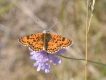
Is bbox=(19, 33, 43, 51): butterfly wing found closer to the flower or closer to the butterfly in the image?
the butterfly

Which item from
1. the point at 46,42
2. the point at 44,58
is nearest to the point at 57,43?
the point at 46,42

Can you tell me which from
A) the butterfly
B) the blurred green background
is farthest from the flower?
the blurred green background

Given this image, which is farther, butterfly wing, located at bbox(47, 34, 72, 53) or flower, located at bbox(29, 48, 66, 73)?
flower, located at bbox(29, 48, 66, 73)

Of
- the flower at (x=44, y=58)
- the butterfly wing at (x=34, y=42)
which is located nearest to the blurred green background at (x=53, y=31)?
the flower at (x=44, y=58)

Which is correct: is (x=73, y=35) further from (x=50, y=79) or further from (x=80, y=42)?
(x=50, y=79)

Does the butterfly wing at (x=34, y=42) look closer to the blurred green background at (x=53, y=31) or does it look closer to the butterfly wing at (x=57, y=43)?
the butterfly wing at (x=57, y=43)

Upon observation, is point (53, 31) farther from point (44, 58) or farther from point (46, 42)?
point (46, 42)

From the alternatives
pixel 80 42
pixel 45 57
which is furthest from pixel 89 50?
pixel 45 57
